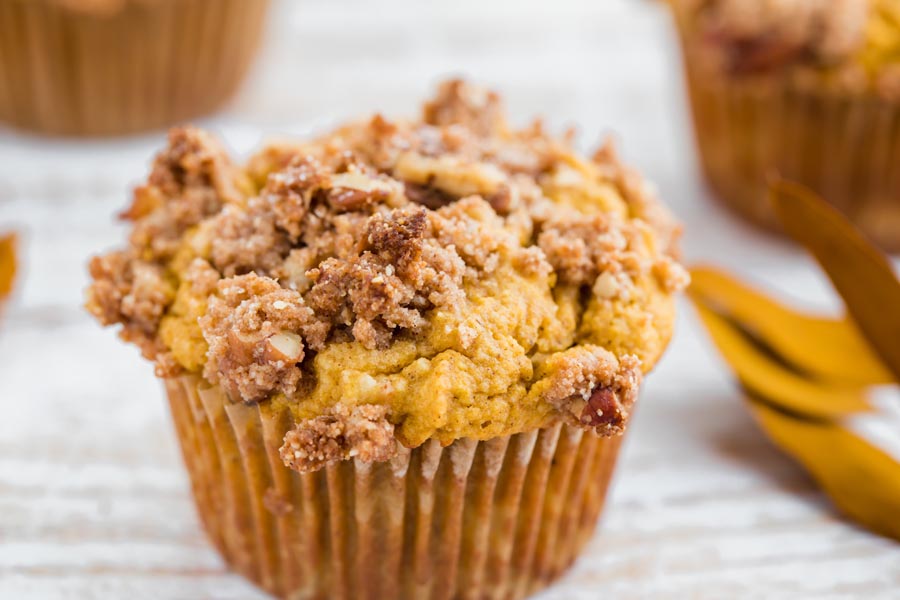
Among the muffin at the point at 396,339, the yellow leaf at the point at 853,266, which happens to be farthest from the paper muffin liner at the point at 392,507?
the yellow leaf at the point at 853,266

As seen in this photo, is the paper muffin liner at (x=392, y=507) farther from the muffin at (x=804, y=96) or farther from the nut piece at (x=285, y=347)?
the muffin at (x=804, y=96)

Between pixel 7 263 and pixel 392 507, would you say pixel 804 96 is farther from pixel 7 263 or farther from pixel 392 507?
pixel 7 263

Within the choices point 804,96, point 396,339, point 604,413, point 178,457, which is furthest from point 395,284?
point 804,96

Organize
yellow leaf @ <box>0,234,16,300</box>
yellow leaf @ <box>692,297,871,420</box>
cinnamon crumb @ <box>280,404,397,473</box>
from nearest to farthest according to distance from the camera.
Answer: cinnamon crumb @ <box>280,404,397,473</box> → yellow leaf @ <box>692,297,871,420</box> → yellow leaf @ <box>0,234,16,300</box>

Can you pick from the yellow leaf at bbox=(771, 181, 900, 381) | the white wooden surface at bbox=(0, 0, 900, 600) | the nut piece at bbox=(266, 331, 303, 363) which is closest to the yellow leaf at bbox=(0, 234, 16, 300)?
the white wooden surface at bbox=(0, 0, 900, 600)

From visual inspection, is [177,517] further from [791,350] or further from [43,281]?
[791,350]

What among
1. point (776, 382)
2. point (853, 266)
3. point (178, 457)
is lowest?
point (178, 457)

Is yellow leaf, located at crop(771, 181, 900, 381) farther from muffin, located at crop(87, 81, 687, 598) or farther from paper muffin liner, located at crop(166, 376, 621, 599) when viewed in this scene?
paper muffin liner, located at crop(166, 376, 621, 599)
